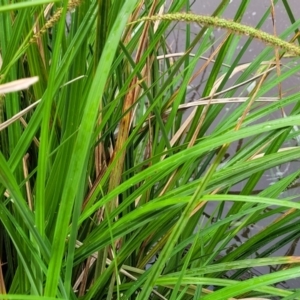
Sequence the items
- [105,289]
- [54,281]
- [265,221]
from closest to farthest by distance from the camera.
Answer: [54,281] < [105,289] < [265,221]

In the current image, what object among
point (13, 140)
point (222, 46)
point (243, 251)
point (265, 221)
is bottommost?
point (265, 221)

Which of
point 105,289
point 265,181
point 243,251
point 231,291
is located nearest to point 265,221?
point 265,181

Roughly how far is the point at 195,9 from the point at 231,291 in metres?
0.97

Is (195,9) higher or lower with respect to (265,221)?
higher

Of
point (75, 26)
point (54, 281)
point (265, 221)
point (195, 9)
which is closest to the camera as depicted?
point (54, 281)

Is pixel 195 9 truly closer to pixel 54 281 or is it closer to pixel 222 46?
pixel 222 46

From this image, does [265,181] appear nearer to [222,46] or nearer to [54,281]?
[222,46]

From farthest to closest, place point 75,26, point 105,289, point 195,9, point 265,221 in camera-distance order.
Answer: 1. point 195,9
2. point 265,221
3. point 105,289
4. point 75,26

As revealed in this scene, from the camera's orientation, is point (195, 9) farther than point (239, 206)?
Yes

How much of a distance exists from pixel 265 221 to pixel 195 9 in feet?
1.92

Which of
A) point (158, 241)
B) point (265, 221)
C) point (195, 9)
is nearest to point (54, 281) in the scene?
point (158, 241)

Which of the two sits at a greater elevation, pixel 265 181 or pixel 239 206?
pixel 239 206

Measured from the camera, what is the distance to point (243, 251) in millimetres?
656

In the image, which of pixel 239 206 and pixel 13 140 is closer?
pixel 13 140
